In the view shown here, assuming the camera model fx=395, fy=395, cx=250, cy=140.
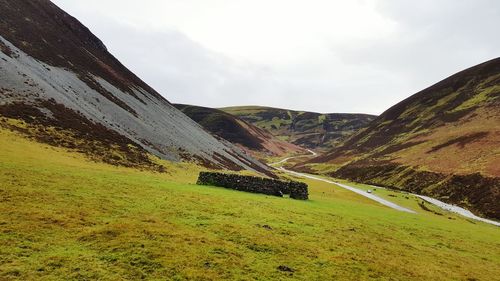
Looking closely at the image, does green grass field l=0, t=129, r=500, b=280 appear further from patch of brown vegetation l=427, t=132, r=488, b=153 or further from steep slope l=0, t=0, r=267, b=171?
patch of brown vegetation l=427, t=132, r=488, b=153

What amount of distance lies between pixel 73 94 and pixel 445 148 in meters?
103

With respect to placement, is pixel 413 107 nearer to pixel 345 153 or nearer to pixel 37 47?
pixel 345 153

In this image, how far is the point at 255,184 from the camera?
41656 millimetres

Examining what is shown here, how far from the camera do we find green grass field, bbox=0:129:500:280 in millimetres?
16141

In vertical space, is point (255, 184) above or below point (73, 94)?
below

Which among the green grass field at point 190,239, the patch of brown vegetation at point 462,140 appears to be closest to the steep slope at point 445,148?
the patch of brown vegetation at point 462,140

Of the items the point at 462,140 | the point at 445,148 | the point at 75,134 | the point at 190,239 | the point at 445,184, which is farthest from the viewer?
the point at 445,148

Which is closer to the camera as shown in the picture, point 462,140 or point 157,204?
point 157,204

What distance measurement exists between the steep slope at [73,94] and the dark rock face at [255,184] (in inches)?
705

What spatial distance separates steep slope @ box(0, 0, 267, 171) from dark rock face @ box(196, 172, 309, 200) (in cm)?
A: 1790

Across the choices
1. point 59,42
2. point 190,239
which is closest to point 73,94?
point 59,42

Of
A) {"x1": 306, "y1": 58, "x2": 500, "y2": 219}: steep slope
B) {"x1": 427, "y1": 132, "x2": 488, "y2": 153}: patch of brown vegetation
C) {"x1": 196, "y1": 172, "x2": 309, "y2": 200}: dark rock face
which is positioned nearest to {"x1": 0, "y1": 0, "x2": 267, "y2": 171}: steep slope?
{"x1": 196, "y1": 172, "x2": 309, "y2": 200}: dark rock face

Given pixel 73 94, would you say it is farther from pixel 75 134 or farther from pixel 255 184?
pixel 255 184

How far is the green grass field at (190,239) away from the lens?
16.1m
